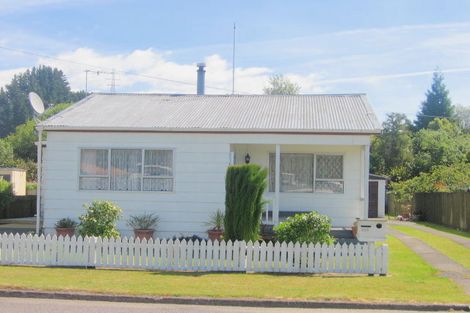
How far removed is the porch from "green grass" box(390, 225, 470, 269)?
2.71 meters

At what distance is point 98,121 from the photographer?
19.2 m

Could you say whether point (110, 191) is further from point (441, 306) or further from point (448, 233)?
point (448, 233)

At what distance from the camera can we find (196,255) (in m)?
13.8

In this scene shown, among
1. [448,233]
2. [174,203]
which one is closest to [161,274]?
[174,203]

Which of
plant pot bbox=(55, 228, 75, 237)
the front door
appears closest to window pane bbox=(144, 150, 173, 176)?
plant pot bbox=(55, 228, 75, 237)

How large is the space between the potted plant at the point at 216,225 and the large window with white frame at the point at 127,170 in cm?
153

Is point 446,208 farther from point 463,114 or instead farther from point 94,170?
point 463,114

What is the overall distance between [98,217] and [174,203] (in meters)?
3.32

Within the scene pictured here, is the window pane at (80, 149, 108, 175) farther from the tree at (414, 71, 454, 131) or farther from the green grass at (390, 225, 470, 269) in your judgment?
the tree at (414, 71, 454, 131)

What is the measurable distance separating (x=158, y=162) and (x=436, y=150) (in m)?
36.6

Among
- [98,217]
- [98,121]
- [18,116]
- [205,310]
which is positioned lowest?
[205,310]

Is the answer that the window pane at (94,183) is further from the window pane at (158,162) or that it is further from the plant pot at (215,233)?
the plant pot at (215,233)

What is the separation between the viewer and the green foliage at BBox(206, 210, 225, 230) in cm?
1809

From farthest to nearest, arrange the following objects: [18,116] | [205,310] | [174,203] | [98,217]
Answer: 1. [18,116]
2. [174,203]
3. [98,217]
4. [205,310]
